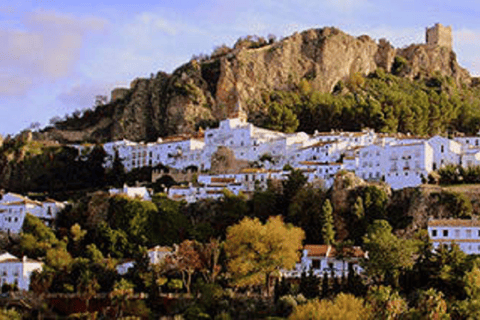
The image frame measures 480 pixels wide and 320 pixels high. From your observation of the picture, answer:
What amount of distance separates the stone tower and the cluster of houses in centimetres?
5395

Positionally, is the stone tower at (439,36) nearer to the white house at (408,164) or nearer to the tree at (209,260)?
the white house at (408,164)

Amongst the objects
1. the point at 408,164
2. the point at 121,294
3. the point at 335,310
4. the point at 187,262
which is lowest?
the point at 121,294

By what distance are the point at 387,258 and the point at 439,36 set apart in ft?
316

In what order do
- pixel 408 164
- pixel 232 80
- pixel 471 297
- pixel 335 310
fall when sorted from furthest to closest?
pixel 232 80 < pixel 408 164 < pixel 471 297 < pixel 335 310

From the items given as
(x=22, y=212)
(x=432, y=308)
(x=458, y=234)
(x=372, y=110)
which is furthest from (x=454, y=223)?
(x=372, y=110)

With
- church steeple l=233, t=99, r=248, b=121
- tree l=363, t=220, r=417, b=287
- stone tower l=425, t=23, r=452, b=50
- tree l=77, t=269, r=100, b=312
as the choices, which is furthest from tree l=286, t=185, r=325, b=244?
stone tower l=425, t=23, r=452, b=50

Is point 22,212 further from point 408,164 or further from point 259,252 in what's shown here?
point 408,164

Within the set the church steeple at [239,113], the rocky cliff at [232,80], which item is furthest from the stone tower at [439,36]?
the church steeple at [239,113]

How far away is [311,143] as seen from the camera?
3676 inches

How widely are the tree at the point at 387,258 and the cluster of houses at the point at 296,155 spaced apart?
63.9ft

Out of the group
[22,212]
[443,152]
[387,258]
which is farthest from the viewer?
[22,212]

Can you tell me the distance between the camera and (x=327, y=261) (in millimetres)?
61969

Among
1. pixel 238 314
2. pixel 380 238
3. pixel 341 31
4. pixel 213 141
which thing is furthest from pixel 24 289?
pixel 341 31

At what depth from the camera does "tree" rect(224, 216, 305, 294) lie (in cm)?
5938
